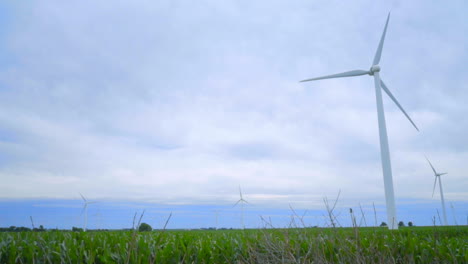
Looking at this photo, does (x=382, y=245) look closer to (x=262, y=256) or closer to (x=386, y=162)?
(x=262, y=256)

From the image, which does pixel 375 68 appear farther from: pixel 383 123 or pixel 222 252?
pixel 222 252

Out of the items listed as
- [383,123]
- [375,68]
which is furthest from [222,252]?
[375,68]

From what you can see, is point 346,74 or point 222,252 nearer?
point 222,252

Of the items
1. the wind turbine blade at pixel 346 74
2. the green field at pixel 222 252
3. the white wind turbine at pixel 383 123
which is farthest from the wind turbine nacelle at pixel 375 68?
the green field at pixel 222 252

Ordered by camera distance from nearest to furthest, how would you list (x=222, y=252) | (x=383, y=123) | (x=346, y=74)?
(x=222, y=252), (x=383, y=123), (x=346, y=74)

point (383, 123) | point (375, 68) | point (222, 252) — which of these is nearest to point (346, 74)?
point (375, 68)

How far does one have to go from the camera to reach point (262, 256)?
7445 mm

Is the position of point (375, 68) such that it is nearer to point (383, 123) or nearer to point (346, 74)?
point (346, 74)

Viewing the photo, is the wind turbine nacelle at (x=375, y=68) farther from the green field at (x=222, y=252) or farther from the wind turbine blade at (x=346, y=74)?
the green field at (x=222, y=252)

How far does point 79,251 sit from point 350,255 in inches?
196

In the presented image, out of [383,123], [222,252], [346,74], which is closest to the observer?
[222,252]

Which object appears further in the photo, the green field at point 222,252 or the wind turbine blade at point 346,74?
the wind turbine blade at point 346,74

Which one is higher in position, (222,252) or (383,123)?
(383,123)

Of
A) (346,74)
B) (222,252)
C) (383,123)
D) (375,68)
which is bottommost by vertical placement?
(222,252)
